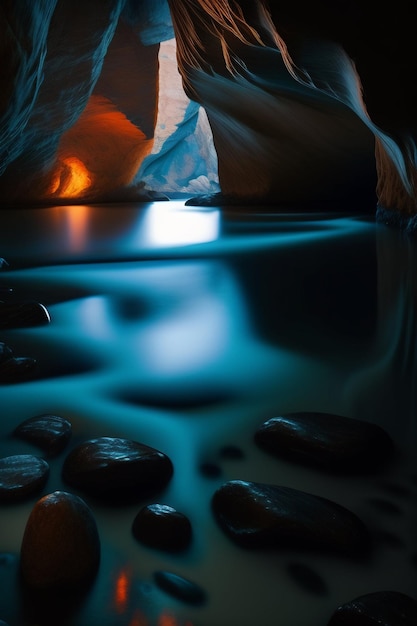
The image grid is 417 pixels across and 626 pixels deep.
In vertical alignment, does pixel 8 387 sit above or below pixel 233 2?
below

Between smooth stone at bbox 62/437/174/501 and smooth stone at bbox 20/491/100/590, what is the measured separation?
17 centimetres

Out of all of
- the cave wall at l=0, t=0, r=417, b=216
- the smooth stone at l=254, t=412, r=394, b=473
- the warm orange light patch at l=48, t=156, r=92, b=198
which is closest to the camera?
the smooth stone at l=254, t=412, r=394, b=473

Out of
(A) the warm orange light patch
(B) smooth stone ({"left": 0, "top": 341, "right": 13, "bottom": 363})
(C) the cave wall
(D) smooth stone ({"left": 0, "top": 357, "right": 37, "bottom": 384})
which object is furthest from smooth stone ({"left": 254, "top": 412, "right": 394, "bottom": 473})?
(A) the warm orange light patch

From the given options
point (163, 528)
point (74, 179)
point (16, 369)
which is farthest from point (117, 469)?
point (74, 179)

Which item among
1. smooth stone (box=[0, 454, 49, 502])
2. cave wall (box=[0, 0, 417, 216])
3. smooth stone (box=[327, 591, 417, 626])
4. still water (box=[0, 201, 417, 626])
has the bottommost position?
still water (box=[0, 201, 417, 626])

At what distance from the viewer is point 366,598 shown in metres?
0.75

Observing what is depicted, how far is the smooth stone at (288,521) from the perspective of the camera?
2.97ft

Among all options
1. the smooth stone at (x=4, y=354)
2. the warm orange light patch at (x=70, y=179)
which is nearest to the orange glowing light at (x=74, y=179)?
the warm orange light patch at (x=70, y=179)

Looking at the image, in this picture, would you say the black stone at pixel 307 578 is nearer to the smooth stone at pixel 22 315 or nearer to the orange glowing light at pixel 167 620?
the orange glowing light at pixel 167 620

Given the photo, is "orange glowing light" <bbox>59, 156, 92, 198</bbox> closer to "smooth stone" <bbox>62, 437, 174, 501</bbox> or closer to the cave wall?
the cave wall

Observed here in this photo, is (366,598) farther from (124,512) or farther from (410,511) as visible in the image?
(124,512)

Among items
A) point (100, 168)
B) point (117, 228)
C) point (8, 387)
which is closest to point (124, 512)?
point (8, 387)

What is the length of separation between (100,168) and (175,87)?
10245 mm

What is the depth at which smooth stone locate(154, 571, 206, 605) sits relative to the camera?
2.66 ft
